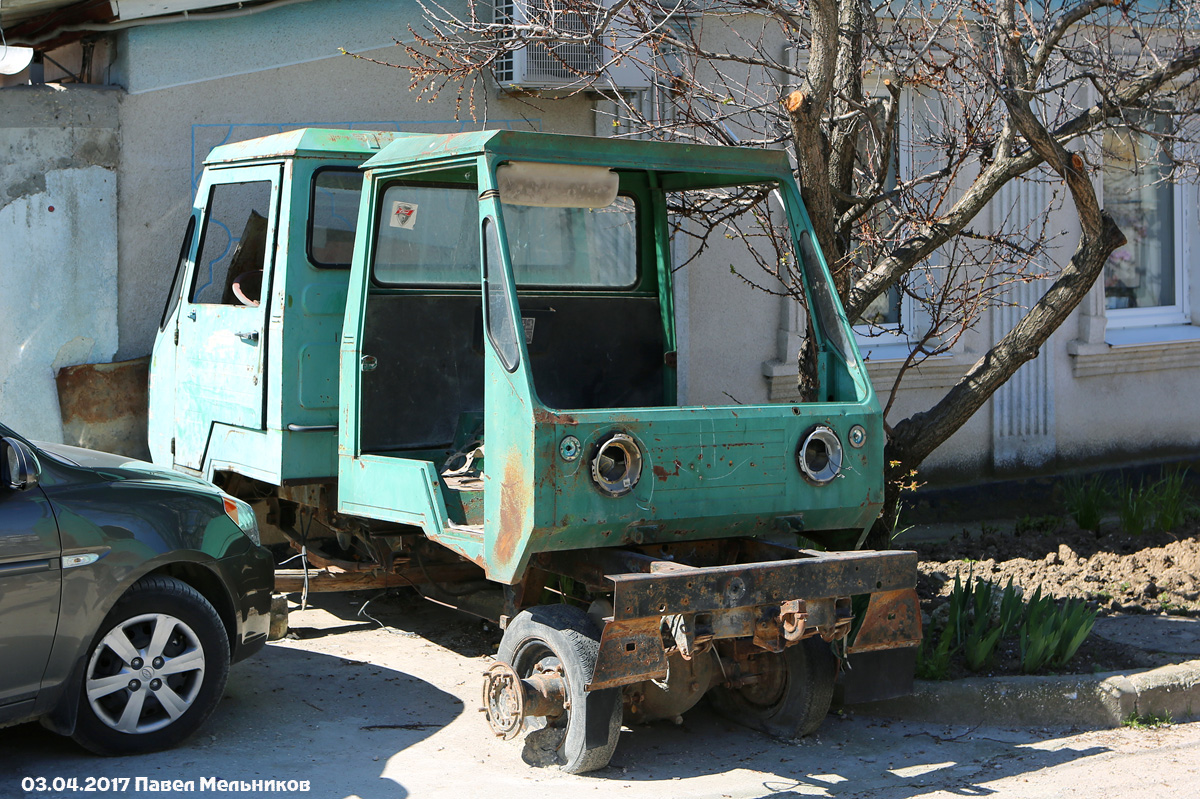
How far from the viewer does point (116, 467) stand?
4.82 m

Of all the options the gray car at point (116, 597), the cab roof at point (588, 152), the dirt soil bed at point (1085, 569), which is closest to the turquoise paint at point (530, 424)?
the cab roof at point (588, 152)

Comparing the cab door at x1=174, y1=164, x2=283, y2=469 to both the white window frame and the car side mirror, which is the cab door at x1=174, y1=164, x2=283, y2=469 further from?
the white window frame

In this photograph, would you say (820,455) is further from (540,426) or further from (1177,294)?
(1177,294)

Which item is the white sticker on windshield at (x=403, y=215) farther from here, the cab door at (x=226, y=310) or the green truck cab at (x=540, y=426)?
the cab door at (x=226, y=310)

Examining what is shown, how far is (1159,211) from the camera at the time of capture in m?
11.6

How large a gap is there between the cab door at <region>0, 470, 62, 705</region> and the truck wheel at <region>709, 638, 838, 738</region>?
8.73ft

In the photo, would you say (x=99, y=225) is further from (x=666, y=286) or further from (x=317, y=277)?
(x=666, y=286)

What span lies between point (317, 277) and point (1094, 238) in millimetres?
3818

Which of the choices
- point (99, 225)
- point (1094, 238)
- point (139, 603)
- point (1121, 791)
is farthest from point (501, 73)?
point (1121, 791)

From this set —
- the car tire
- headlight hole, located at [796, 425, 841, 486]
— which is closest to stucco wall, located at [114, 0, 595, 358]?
the car tire

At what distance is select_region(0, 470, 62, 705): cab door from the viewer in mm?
4172

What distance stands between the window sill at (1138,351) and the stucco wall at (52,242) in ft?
24.9

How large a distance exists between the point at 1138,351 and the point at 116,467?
888 centimetres

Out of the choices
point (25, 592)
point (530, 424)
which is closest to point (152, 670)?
point (25, 592)
